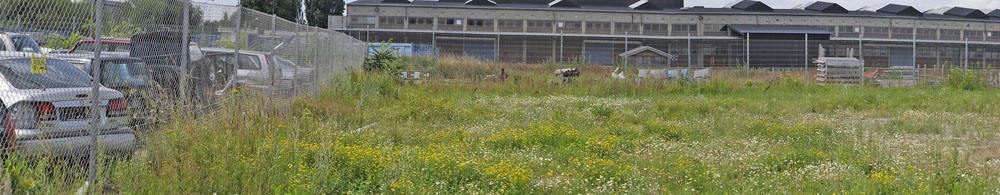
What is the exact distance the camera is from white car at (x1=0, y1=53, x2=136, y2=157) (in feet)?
15.3

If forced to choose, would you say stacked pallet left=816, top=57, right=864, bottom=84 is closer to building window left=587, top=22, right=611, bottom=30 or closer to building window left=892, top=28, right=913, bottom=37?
building window left=587, top=22, right=611, bottom=30

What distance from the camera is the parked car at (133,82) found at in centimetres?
580

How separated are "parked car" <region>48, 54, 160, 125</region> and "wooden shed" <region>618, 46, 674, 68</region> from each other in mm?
17990

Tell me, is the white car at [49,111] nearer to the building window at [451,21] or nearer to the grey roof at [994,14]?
the building window at [451,21]

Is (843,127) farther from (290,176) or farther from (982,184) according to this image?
(290,176)

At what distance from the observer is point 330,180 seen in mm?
5402

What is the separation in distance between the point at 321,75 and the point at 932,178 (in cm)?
1038

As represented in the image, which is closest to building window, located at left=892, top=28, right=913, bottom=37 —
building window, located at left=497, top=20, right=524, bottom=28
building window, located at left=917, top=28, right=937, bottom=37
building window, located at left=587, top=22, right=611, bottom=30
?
building window, located at left=917, top=28, right=937, bottom=37

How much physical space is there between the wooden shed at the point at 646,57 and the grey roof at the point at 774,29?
32271 mm

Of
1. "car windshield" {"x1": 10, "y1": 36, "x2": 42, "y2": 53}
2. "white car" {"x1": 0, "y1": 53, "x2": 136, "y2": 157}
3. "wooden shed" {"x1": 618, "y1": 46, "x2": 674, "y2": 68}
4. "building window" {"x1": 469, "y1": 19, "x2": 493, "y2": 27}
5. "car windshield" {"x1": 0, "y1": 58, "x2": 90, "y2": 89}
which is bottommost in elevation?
"white car" {"x1": 0, "y1": 53, "x2": 136, "y2": 157}

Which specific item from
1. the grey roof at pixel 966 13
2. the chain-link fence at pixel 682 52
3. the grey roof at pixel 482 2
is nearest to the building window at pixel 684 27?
the chain-link fence at pixel 682 52

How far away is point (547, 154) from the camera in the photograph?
7.41 metres

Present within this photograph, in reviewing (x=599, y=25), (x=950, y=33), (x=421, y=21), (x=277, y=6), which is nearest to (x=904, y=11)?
(x=950, y=33)

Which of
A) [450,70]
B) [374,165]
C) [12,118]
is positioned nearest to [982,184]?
[374,165]
